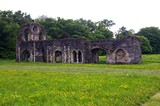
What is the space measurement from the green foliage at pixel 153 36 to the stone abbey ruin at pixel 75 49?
1339 inches

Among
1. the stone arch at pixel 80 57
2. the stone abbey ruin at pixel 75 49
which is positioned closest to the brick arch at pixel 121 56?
the stone abbey ruin at pixel 75 49

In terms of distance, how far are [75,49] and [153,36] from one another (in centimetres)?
3770

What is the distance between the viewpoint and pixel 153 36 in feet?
247

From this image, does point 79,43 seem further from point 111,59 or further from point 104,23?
point 104,23

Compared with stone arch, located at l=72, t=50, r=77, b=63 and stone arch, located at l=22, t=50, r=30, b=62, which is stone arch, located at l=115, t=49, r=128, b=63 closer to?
stone arch, located at l=72, t=50, r=77, b=63

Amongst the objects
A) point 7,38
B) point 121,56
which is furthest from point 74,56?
point 7,38

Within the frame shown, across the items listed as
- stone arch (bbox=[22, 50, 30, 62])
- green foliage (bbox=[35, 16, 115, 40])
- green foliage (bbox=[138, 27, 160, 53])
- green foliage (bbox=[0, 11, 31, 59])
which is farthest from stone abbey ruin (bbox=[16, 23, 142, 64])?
green foliage (bbox=[138, 27, 160, 53])

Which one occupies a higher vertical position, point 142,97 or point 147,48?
point 147,48

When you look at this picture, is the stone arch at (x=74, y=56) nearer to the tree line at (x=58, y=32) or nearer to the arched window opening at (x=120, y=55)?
the arched window opening at (x=120, y=55)

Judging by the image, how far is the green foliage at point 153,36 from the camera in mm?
74000

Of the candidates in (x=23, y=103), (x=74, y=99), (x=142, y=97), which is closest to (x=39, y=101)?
(x=23, y=103)

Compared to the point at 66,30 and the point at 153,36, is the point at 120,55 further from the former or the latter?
the point at 153,36

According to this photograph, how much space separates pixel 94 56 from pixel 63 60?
16.0ft

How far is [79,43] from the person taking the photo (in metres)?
43.1
